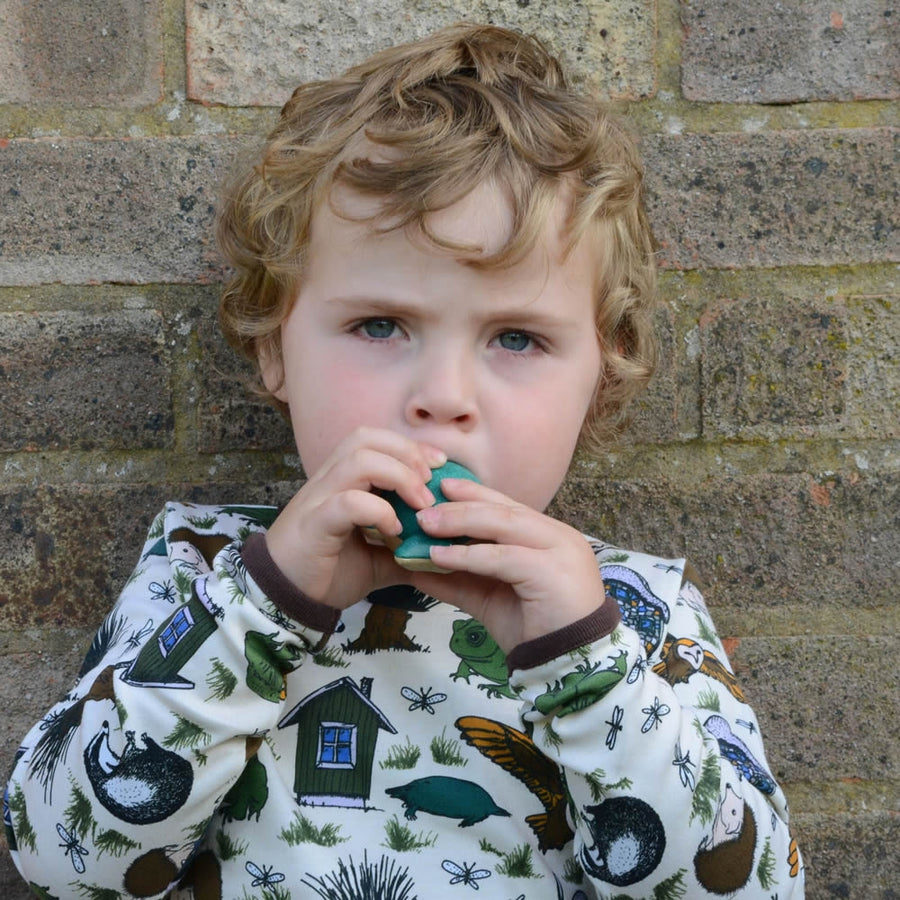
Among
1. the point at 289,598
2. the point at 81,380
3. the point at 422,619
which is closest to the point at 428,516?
the point at 289,598

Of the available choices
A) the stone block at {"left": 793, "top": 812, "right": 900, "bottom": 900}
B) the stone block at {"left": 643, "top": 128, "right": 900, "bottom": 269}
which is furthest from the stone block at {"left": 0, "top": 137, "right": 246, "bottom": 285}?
the stone block at {"left": 793, "top": 812, "right": 900, "bottom": 900}

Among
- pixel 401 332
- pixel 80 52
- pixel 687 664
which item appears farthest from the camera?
pixel 80 52

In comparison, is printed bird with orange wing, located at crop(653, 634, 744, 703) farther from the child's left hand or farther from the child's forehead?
the child's forehead

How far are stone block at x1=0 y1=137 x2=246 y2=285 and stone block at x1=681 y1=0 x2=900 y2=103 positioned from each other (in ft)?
2.04

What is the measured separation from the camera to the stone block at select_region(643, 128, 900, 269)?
1.35m

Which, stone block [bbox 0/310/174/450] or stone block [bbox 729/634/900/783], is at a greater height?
stone block [bbox 0/310/174/450]

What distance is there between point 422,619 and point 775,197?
722mm

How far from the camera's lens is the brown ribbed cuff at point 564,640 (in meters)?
0.92

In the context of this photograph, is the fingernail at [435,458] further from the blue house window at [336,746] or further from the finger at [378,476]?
the blue house window at [336,746]

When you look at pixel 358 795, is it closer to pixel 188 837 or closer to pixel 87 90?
pixel 188 837

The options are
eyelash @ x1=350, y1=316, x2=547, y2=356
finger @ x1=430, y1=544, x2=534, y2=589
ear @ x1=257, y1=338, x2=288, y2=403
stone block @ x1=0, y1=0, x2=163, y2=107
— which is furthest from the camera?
stone block @ x1=0, y1=0, x2=163, y2=107

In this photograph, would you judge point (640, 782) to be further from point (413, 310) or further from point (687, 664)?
point (413, 310)

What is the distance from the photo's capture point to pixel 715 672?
1.14 metres

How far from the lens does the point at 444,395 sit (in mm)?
962
